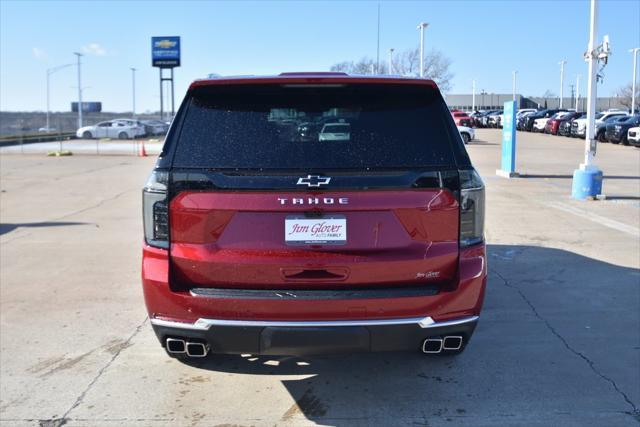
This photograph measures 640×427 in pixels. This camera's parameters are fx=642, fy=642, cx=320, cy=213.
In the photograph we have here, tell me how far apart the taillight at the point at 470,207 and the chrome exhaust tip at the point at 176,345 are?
165 cm

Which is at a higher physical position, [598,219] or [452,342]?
[452,342]

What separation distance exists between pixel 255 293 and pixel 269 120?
0.96 metres

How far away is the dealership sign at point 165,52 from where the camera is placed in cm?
5534

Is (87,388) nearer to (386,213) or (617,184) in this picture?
(386,213)

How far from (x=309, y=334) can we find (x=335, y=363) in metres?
1.46

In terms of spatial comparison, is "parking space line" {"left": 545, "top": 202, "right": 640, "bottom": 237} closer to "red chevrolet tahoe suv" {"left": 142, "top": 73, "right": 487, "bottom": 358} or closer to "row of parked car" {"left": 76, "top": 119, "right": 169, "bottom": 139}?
"red chevrolet tahoe suv" {"left": 142, "top": 73, "right": 487, "bottom": 358}

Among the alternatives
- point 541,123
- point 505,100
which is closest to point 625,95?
point 505,100

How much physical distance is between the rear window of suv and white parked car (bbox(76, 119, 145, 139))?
4889cm

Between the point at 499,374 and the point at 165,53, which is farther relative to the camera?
the point at 165,53

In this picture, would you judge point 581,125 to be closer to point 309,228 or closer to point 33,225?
point 33,225

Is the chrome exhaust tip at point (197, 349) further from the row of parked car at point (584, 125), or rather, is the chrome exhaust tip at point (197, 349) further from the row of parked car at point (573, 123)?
the row of parked car at point (584, 125)

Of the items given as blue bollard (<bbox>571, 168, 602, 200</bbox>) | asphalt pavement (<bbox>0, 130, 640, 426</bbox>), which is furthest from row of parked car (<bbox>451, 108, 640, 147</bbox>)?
asphalt pavement (<bbox>0, 130, 640, 426</bbox>)

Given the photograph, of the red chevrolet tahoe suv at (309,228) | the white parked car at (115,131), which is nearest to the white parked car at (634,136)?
the red chevrolet tahoe suv at (309,228)

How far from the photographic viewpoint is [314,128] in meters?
3.68
